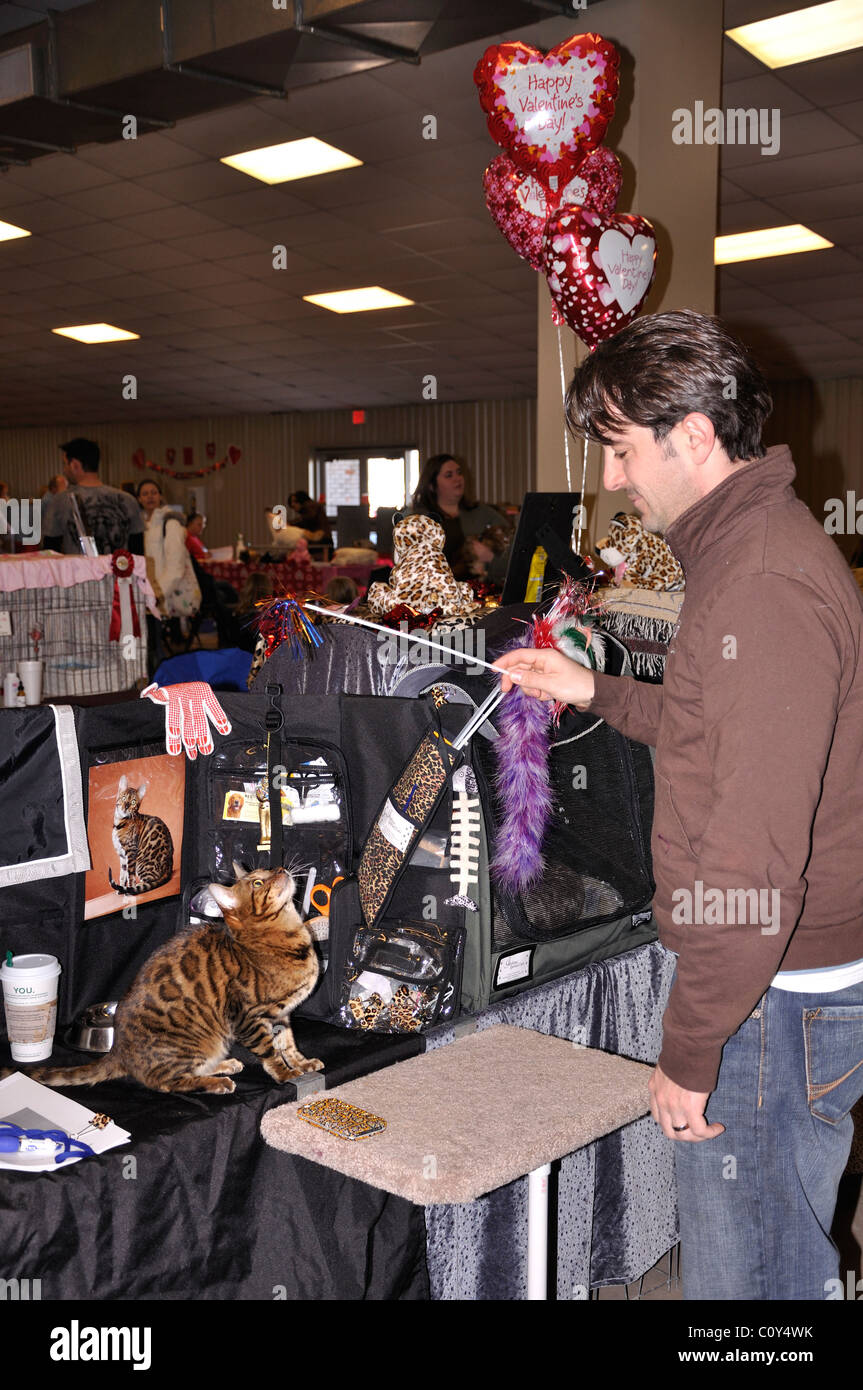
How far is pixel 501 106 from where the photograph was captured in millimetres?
3398

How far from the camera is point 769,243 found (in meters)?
7.39

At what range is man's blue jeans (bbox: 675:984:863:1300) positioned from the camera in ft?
4.32

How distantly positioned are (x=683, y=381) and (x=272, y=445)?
15.5 meters

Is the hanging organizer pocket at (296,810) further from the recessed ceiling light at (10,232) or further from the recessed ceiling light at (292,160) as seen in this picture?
the recessed ceiling light at (10,232)

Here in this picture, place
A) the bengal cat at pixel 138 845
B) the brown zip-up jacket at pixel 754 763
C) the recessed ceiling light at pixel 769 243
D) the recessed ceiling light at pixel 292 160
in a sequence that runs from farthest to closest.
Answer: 1. the recessed ceiling light at pixel 769 243
2. the recessed ceiling light at pixel 292 160
3. the bengal cat at pixel 138 845
4. the brown zip-up jacket at pixel 754 763

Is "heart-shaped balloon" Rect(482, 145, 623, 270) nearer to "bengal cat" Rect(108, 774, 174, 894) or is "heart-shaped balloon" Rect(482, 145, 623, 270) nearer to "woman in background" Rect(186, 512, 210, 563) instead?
"bengal cat" Rect(108, 774, 174, 894)

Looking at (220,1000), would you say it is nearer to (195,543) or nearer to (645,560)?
(645,560)

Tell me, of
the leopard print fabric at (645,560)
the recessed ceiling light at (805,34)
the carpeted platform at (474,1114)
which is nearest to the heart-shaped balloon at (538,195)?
the leopard print fabric at (645,560)

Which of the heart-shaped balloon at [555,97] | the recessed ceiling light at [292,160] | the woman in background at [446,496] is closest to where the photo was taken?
the heart-shaped balloon at [555,97]

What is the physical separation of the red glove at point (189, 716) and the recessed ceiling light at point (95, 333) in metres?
9.73

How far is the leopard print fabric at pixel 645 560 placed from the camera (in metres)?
2.89

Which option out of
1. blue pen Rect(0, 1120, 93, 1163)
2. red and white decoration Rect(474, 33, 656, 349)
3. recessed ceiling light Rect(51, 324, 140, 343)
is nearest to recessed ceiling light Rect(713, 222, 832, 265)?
red and white decoration Rect(474, 33, 656, 349)

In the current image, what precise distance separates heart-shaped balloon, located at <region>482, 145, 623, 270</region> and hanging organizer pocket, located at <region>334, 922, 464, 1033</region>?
2.31 metres

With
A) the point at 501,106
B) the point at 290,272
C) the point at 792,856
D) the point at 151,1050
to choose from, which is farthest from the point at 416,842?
the point at 290,272
